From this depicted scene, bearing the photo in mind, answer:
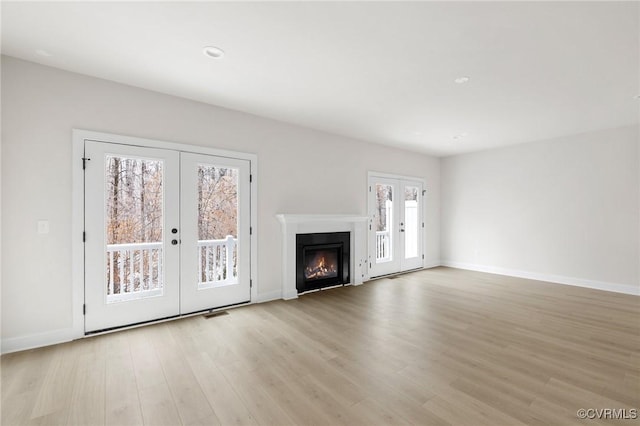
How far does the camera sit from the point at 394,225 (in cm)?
637

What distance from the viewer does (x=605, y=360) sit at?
2.60 m

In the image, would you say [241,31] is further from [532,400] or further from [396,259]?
[396,259]

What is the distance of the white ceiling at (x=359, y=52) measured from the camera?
2133mm

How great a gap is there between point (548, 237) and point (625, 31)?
171 inches

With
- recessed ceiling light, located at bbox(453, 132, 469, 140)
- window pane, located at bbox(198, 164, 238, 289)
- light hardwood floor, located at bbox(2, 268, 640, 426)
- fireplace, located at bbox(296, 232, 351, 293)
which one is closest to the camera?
light hardwood floor, located at bbox(2, 268, 640, 426)

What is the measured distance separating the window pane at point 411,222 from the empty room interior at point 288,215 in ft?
4.89

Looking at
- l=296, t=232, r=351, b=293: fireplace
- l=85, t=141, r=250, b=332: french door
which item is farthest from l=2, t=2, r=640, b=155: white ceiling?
l=296, t=232, r=351, b=293: fireplace

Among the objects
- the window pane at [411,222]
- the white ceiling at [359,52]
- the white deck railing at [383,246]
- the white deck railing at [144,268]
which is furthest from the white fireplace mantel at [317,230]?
the white ceiling at [359,52]

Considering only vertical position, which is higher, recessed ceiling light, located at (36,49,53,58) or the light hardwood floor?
recessed ceiling light, located at (36,49,53,58)

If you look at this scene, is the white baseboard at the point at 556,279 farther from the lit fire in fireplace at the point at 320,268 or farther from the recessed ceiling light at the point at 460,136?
the lit fire in fireplace at the point at 320,268

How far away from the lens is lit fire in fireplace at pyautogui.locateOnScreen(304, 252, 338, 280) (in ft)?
16.3

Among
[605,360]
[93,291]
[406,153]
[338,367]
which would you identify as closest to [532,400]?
[605,360]

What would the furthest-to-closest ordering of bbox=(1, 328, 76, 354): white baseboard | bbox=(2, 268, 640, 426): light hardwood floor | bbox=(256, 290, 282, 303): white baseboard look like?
bbox=(256, 290, 282, 303): white baseboard < bbox=(1, 328, 76, 354): white baseboard < bbox=(2, 268, 640, 426): light hardwood floor

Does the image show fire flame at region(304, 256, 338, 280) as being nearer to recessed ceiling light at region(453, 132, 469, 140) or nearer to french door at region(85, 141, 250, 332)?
french door at region(85, 141, 250, 332)
